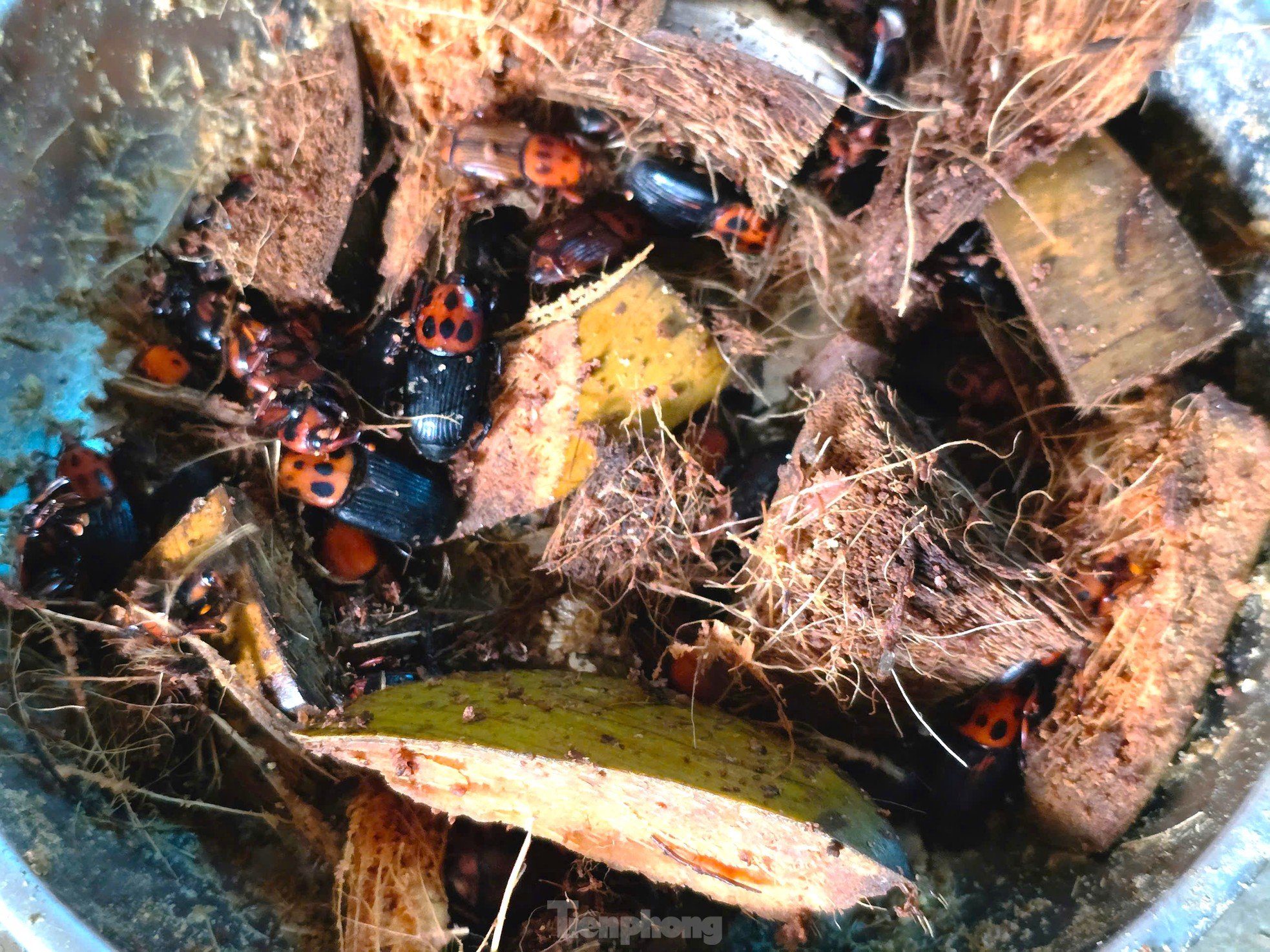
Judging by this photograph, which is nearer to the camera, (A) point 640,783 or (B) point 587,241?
(A) point 640,783

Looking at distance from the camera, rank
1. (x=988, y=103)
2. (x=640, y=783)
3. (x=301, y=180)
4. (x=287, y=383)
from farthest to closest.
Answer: (x=287, y=383), (x=301, y=180), (x=988, y=103), (x=640, y=783)

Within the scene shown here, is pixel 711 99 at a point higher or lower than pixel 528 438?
higher

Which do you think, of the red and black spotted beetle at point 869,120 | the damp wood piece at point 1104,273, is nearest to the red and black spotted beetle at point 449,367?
the red and black spotted beetle at point 869,120

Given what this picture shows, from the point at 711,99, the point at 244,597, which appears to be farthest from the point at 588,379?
the point at 244,597

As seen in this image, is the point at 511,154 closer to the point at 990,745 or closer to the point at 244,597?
the point at 244,597

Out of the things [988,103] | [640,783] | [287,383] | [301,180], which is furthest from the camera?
[287,383]

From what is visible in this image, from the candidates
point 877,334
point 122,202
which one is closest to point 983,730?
point 877,334

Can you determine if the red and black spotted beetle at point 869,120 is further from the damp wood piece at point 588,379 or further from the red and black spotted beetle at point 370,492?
the red and black spotted beetle at point 370,492

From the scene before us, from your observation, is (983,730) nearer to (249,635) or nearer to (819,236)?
(819,236)
